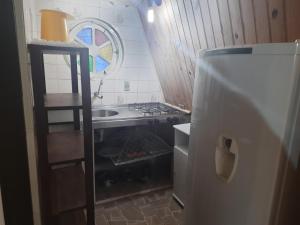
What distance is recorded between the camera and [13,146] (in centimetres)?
91

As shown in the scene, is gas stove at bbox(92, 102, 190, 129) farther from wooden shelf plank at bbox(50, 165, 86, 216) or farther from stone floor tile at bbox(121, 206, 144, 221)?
stone floor tile at bbox(121, 206, 144, 221)

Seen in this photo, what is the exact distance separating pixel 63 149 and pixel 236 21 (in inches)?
52.9

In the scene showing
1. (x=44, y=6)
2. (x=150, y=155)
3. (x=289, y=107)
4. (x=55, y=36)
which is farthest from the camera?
(x=150, y=155)

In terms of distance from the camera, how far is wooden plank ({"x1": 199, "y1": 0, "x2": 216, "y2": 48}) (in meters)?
1.52

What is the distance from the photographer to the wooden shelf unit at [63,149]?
45.4 inches

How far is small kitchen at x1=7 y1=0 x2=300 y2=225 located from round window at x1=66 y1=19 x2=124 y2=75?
0.04 feet

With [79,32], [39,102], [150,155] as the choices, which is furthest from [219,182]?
[79,32]

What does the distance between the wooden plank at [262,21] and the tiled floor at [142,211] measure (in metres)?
1.52

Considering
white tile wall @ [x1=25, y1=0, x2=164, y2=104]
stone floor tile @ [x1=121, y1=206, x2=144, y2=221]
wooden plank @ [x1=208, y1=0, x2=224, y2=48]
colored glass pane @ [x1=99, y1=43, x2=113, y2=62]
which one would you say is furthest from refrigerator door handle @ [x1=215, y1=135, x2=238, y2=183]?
colored glass pane @ [x1=99, y1=43, x2=113, y2=62]

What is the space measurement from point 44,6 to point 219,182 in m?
2.30

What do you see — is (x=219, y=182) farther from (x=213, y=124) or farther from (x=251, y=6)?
(x=251, y=6)

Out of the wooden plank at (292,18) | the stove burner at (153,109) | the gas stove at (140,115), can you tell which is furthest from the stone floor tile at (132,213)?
the wooden plank at (292,18)

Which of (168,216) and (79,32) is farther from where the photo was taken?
(79,32)

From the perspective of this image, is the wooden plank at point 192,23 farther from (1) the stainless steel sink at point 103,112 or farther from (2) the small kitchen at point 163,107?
(1) the stainless steel sink at point 103,112
